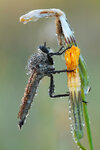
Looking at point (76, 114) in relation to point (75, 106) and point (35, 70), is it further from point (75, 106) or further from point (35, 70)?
point (35, 70)

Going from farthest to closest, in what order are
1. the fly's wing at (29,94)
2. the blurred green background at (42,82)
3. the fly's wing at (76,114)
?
the blurred green background at (42,82), the fly's wing at (29,94), the fly's wing at (76,114)

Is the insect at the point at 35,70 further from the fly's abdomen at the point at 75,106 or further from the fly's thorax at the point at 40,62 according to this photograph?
the fly's abdomen at the point at 75,106

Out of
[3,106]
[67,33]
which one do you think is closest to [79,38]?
[3,106]

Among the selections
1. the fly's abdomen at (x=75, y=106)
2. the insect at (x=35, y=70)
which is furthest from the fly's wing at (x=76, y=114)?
the insect at (x=35, y=70)

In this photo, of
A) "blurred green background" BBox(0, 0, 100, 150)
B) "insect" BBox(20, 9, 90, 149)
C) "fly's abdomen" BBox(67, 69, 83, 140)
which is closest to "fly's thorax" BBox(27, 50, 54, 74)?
"blurred green background" BBox(0, 0, 100, 150)

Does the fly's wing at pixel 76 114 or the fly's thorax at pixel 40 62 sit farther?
the fly's thorax at pixel 40 62

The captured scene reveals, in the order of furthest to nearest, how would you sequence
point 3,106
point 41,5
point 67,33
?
point 41,5 → point 3,106 → point 67,33

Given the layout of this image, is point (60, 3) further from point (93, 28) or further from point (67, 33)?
point (67, 33)

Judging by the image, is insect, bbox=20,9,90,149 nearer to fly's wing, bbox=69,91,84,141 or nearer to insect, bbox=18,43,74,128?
fly's wing, bbox=69,91,84,141
